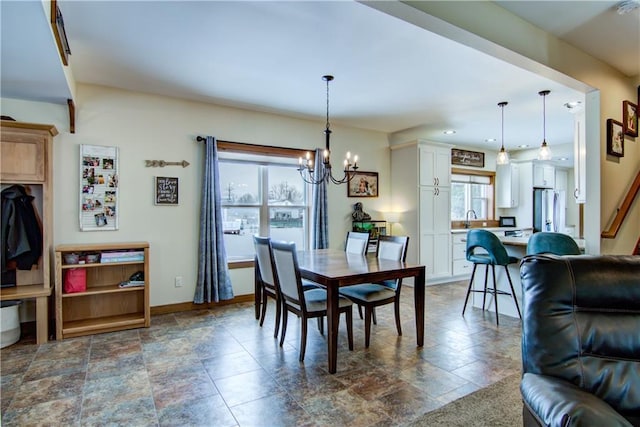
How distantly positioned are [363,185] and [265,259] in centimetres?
287

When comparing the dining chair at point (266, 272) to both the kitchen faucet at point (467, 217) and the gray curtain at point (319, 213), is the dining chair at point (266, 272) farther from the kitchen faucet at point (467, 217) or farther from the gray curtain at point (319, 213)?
the kitchen faucet at point (467, 217)

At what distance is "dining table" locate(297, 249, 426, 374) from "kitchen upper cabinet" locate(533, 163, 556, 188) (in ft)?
18.1

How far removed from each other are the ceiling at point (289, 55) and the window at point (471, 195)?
8.54ft

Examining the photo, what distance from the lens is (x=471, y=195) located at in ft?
24.2

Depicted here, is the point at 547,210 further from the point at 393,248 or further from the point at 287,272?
the point at 287,272

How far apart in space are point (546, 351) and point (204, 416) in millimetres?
1862

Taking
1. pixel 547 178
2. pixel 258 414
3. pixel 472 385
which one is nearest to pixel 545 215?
pixel 547 178

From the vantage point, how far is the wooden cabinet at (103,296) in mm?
3375

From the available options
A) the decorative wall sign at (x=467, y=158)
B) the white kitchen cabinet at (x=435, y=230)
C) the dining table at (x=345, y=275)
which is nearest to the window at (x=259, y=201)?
the dining table at (x=345, y=275)

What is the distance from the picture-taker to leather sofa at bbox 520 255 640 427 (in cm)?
130

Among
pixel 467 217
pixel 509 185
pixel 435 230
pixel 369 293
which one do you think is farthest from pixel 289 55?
pixel 509 185

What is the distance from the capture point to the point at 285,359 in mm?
2848

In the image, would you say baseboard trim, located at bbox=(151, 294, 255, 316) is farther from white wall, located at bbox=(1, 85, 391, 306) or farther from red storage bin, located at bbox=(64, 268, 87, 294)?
red storage bin, located at bbox=(64, 268, 87, 294)

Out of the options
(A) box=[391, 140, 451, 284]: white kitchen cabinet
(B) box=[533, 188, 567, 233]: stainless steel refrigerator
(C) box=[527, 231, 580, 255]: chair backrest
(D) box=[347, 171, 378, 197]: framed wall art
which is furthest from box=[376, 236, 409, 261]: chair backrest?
(B) box=[533, 188, 567, 233]: stainless steel refrigerator
